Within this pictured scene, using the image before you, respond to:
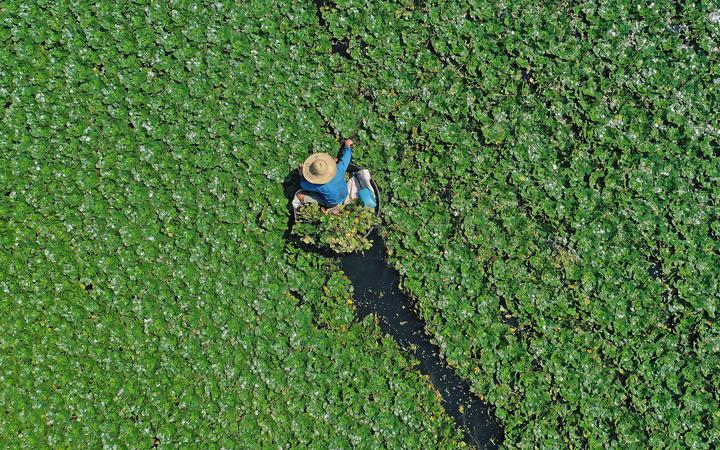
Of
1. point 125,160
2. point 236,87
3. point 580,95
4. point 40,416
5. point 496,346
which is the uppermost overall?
point 580,95

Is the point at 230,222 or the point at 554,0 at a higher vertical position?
the point at 554,0

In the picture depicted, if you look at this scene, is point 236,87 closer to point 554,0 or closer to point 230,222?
point 230,222

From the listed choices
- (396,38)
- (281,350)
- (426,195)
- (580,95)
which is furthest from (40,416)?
(580,95)

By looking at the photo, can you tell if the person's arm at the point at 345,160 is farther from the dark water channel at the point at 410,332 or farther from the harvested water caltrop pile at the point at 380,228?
the dark water channel at the point at 410,332

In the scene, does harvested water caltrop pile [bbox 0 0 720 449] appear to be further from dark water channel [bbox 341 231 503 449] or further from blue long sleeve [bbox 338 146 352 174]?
blue long sleeve [bbox 338 146 352 174]

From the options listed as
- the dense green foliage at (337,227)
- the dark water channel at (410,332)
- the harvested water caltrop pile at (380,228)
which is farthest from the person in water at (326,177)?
the dark water channel at (410,332)

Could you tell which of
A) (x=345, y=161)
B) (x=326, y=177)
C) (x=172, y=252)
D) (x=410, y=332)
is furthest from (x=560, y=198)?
(x=172, y=252)
